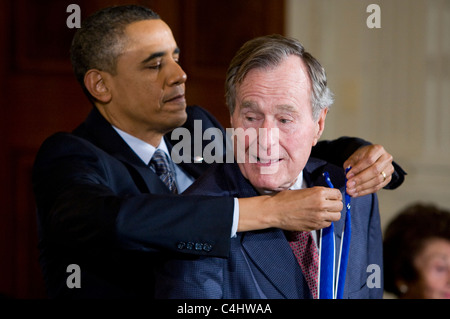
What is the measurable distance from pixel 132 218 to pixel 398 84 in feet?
8.90

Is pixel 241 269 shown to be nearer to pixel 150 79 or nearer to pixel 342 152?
pixel 342 152

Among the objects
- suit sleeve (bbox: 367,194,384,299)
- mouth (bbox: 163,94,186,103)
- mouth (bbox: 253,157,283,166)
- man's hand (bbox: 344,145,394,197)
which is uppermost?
mouth (bbox: 163,94,186,103)

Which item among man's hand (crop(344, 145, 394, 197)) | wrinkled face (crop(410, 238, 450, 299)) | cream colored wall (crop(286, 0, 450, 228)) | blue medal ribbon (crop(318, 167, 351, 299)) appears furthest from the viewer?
cream colored wall (crop(286, 0, 450, 228))

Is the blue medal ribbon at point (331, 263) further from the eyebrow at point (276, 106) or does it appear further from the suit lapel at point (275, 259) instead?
the eyebrow at point (276, 106)

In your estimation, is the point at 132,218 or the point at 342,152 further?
the point at 342,152

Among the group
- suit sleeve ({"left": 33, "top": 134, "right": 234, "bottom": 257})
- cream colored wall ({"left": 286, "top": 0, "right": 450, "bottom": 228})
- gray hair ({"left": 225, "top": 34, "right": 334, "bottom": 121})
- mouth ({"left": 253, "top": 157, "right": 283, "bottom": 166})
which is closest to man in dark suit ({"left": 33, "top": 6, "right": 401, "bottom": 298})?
suit sleeve ({"left": 33, "top": 134, "right": 234, "bottom": 257})

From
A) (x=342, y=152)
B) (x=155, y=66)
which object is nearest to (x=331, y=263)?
(x=342, y=152)

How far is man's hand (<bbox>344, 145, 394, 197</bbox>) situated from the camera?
140cm

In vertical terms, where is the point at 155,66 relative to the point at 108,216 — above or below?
above

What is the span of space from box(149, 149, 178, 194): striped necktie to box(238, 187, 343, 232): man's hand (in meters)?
0.58

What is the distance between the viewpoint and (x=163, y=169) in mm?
1801

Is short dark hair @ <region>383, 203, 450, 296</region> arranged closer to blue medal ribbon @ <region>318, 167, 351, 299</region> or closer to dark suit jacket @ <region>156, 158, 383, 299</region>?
dark suit jacket @ <region>156, 158, 383, 299</region>

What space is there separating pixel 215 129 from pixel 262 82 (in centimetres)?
74
